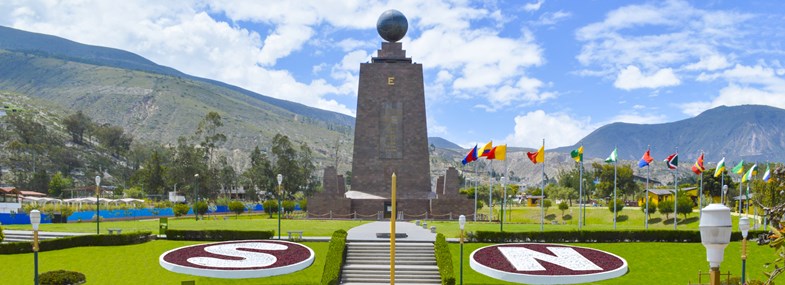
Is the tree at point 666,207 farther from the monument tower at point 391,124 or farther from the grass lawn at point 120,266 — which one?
the grass lawn at point 120,266

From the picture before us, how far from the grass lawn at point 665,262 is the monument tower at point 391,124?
24.7m

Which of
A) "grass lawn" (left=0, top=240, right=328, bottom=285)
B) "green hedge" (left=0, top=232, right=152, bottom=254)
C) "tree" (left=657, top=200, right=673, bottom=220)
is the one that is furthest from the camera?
"tree" (left=657, top=200, right=673, bottom=220)

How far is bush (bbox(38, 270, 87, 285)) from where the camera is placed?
24906mm

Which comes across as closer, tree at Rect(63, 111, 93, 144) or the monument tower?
the monument tower

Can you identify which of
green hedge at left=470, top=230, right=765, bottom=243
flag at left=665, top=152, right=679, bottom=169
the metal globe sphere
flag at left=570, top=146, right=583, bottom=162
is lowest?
green hedge at left=470, top=230, right=765, bottom=243

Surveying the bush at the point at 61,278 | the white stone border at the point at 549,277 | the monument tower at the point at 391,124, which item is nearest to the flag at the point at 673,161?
the white stone border at the point at 549,277

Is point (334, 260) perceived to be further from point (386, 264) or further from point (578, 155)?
point (578, 155)

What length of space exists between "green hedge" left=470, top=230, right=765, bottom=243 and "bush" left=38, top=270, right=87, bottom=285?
1908 cm

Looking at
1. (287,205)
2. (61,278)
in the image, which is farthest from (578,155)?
(287,205)

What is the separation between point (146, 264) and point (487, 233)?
1734 centimetres

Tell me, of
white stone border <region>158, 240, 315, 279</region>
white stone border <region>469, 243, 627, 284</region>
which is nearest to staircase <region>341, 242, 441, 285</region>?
white stone border <region>158, 240, 315, 279</region>

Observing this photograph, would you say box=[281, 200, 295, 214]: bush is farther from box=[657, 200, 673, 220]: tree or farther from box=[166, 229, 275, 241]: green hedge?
box=[657, 200, 673, 220]: tree

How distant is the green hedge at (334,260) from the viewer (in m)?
26.3

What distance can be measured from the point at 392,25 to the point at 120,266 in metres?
36.1
